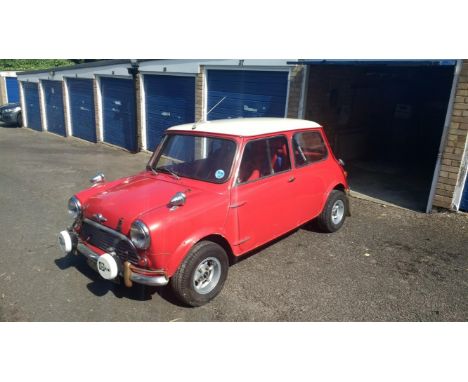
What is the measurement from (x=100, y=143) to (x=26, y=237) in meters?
10.7

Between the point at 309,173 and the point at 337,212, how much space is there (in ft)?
3.96

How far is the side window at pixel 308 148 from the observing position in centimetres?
496

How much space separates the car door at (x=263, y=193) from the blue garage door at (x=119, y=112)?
9.85 meters

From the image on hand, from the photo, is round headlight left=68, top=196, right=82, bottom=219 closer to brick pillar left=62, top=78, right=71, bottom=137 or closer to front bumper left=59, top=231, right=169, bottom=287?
front bumper left=59, top=231, right=169, bottom=287

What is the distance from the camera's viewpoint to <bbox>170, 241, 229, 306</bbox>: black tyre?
11.8 feet

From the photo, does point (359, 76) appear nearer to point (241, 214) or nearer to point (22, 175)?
point (241, 214)

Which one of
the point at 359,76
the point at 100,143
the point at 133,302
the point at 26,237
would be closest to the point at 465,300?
the point at 133,302

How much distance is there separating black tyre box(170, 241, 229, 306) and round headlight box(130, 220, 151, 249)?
443 mm

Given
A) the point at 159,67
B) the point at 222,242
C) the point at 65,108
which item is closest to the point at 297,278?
the point at 222,242

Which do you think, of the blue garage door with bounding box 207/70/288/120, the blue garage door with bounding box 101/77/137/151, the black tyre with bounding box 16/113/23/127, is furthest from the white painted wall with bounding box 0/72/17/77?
the blue garage door with bounding box 207/70/288/120

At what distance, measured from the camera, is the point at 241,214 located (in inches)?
163

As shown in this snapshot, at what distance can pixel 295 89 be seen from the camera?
838 centimetres

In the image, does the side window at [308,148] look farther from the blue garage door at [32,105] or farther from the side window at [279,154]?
the blue garage door at [32,105]

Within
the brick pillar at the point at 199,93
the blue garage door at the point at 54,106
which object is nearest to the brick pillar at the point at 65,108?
the blue garage door at the point at 54,106
